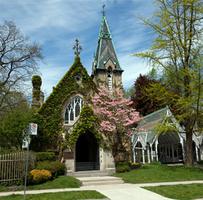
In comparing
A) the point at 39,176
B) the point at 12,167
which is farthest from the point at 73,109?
the point at 12,167

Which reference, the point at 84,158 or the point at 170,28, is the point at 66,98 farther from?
the point at 170,28

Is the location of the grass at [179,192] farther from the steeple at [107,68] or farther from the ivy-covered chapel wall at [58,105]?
the steeple at [107,68]

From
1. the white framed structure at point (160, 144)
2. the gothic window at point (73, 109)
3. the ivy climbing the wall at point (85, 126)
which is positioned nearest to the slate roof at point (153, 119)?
the white framed structure at point (160, 144)

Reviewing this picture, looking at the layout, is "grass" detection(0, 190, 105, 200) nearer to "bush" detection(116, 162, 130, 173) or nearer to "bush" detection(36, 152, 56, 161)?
"bush" detection(36, 152, 56, 161)

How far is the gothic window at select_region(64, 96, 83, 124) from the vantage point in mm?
23266

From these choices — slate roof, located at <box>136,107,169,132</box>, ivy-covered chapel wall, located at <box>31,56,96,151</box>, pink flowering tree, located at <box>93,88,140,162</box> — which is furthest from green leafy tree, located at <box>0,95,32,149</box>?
slate roof, located at <box>136,107,169,132</box>

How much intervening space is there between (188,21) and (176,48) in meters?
2.51

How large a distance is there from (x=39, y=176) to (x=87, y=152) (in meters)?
10.7

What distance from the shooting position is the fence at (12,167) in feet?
49.9

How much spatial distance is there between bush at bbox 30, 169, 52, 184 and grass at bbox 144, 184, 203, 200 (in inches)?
243

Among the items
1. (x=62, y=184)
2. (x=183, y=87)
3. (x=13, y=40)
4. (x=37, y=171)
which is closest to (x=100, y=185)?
(x=62, y=184)

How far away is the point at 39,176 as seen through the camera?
15.6 meters

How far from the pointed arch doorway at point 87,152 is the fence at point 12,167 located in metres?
8.48

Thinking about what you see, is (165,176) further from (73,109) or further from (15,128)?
(15,128)
